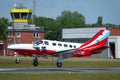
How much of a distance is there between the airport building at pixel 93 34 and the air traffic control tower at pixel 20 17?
44.7ft

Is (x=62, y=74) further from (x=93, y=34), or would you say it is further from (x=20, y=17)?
(x=20, y=17)

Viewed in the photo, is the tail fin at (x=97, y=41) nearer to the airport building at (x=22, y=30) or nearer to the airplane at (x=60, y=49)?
the airplane at (x=60, y=49)

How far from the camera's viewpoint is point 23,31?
123m

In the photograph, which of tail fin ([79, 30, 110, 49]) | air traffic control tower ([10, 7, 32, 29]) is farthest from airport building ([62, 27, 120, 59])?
tail fin ([79, 30, 110, 49])

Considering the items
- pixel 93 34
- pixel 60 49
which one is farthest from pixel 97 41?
pixel 93 34

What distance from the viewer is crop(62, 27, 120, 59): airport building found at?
104938mm

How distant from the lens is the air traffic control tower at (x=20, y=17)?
405 ft

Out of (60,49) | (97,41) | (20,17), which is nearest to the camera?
(60,49)

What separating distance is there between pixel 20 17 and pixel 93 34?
2525cm

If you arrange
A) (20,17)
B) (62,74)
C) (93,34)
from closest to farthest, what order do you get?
(62,74) → (93,34) → (20,17)

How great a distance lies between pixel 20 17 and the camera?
124 m

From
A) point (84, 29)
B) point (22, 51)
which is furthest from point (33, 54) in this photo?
point (84, 29)

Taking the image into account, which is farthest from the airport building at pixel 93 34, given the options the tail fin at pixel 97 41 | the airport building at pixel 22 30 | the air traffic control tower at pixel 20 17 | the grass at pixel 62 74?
the tail fin at pixel 97 41

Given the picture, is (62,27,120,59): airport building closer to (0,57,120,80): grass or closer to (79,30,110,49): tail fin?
(0,57,120,80): grass
